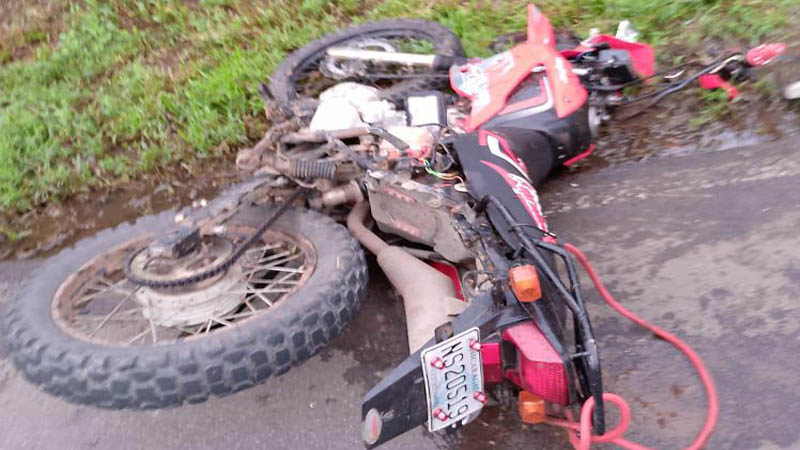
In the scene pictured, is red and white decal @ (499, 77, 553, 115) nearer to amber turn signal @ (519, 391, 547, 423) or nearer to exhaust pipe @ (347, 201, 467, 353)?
exhaust pipe @ (347, 201, 467, 353)

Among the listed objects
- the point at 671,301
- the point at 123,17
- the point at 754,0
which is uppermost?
the point at 123,17

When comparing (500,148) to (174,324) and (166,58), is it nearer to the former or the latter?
(174,324)

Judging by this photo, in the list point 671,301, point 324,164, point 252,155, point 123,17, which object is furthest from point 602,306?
point 123,17

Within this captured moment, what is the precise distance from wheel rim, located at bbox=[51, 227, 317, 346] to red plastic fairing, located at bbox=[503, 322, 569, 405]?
81 centimetres

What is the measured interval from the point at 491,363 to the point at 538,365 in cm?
18

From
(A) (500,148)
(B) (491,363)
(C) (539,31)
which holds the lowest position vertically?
(B) (491,363)

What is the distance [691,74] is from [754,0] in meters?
0.90

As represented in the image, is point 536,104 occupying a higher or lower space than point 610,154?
higher

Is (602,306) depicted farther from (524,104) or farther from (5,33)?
(5,33)

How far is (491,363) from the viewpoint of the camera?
2143 mm

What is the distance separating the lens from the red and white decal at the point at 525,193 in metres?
2.60

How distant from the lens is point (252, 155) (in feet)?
9.54

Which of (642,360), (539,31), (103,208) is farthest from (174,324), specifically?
Answer: (539,31)

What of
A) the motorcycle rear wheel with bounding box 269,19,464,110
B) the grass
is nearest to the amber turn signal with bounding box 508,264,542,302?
the motorcycle rear wheel with bounding box 269,19,464,110
